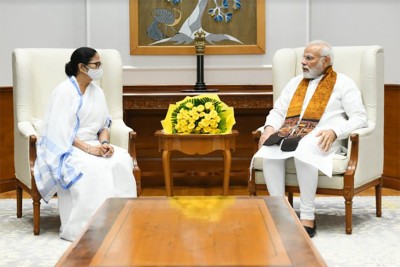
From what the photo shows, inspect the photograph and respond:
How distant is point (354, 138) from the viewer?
17.9ft

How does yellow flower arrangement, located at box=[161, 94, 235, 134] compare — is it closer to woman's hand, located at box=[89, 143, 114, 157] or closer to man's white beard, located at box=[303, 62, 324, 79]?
man's white beard, located at box=[303, 62, 324, 79]

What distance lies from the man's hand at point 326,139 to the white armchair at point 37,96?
133 centimetres

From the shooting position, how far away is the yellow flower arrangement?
6.03m

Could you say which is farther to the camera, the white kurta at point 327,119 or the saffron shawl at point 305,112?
the saffron shawl at point 305,112

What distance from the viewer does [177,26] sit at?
7.83 m

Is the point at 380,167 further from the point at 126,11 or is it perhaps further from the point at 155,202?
the point at 126,11

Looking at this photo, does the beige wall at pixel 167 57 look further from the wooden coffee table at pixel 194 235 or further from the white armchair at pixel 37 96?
the wooden coffee table at pixel 194 235

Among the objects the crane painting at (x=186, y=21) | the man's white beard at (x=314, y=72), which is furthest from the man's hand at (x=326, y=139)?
the crane painting at (x=186, y=21)

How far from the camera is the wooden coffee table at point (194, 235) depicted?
2.91 meters

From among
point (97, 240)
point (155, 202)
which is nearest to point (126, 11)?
point (155, 202)

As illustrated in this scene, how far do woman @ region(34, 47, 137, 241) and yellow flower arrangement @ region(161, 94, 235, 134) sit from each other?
0.63 m

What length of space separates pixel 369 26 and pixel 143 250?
5.23 m

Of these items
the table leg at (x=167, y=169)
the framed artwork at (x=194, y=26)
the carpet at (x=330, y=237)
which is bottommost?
the carpet at (x=330, y=237)

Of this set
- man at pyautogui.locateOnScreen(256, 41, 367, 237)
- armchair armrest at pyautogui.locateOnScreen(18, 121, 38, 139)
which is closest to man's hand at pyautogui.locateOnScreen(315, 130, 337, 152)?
man at pyautogui.locateOnScreen(256, 41, 367, 237)
